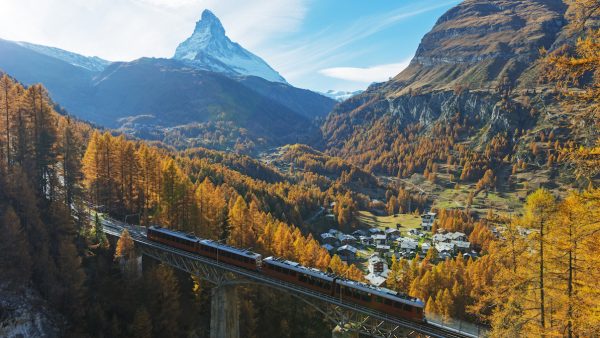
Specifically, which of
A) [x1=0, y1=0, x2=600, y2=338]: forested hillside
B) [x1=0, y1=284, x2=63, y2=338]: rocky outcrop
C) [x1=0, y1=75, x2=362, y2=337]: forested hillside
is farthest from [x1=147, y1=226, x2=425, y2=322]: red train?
[x1=0, y1=284, x2=63, y2=338]: rocky outcrop

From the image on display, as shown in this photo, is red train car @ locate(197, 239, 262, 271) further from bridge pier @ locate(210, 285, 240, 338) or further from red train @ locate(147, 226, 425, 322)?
bridge pier @ locate(210, 285, 240, 338)

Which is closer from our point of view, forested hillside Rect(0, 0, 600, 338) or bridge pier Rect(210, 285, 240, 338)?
forested hillside Rect(0, 0, 600, 338)

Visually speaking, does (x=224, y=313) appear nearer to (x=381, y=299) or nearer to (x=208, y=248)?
(x=208, y=248)

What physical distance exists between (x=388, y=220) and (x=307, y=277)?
469 feet

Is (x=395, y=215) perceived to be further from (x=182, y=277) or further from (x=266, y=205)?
(x=182, y=277)

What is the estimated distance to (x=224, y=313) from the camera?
4828 cm

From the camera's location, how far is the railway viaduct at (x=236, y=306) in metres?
36.1

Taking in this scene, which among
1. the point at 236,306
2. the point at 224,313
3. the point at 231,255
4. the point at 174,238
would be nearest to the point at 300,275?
the point at 231,255

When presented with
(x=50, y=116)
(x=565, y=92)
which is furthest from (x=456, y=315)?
(x=50, y=116)

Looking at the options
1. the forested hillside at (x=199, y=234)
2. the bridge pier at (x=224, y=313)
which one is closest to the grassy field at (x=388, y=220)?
the forested hillside at (x=199, y=234)

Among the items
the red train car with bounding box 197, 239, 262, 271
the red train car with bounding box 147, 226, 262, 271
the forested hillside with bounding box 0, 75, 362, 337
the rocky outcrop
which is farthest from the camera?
the red train car with bounding box 147, 226, 262, 271

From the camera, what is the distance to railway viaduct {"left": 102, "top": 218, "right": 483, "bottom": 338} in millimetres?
36125

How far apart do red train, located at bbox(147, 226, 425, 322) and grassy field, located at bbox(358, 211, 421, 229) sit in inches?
4745

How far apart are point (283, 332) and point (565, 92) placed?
51.3 m
